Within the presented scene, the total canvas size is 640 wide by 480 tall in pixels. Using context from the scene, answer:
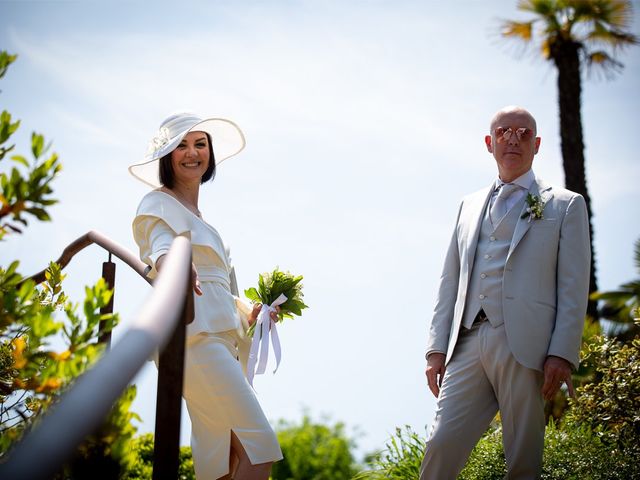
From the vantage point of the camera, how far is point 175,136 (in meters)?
4.16

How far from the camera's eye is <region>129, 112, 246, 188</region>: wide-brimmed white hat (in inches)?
162

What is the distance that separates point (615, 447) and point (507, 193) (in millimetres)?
2072

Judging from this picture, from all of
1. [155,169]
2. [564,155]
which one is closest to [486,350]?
[155,169]

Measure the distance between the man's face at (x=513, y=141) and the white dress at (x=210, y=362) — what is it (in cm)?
161

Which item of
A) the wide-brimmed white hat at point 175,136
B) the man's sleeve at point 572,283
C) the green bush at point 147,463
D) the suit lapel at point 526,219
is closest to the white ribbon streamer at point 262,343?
the wide-brimmed white hat at point 175,136

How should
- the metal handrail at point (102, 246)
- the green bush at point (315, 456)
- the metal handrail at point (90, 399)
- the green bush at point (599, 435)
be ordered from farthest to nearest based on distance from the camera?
the green bush at point (315, 456) < the green bush at point (599, 435) < the metal handrail at point (102, 246) < the metal handrail at point (90, 399)

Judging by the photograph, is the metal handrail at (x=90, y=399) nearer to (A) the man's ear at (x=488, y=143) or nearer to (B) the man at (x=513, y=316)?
(B) the man at (x=513, y=316)

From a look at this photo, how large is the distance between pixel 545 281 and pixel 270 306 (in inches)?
57.7

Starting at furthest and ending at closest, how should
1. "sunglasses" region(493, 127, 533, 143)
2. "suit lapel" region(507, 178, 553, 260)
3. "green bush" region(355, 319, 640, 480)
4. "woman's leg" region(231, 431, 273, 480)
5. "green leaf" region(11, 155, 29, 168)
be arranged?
"green bush" region(355, 319, 640, 480), "sunglasses" region(493, 127, 533, 143), "suit lapel" region(507, 178, 553, 260), "woman's leg" region(231, 431, 273, 480), "green leaf" region(11, 155, 29, 168)

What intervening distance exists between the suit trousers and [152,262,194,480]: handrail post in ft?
6.80

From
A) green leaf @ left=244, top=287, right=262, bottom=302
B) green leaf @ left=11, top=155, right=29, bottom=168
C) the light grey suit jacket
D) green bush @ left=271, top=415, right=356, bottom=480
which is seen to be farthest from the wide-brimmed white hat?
green bush @ left=271, top=415, right=356, bottom=480

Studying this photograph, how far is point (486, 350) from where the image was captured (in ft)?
12.3

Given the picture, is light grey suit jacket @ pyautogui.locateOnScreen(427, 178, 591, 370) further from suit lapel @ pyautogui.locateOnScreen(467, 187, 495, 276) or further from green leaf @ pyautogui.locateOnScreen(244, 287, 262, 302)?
green leaf @ pyautogui.locateOnScreen(244, 287, 262, 302)

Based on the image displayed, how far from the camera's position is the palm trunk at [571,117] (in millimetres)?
12336
